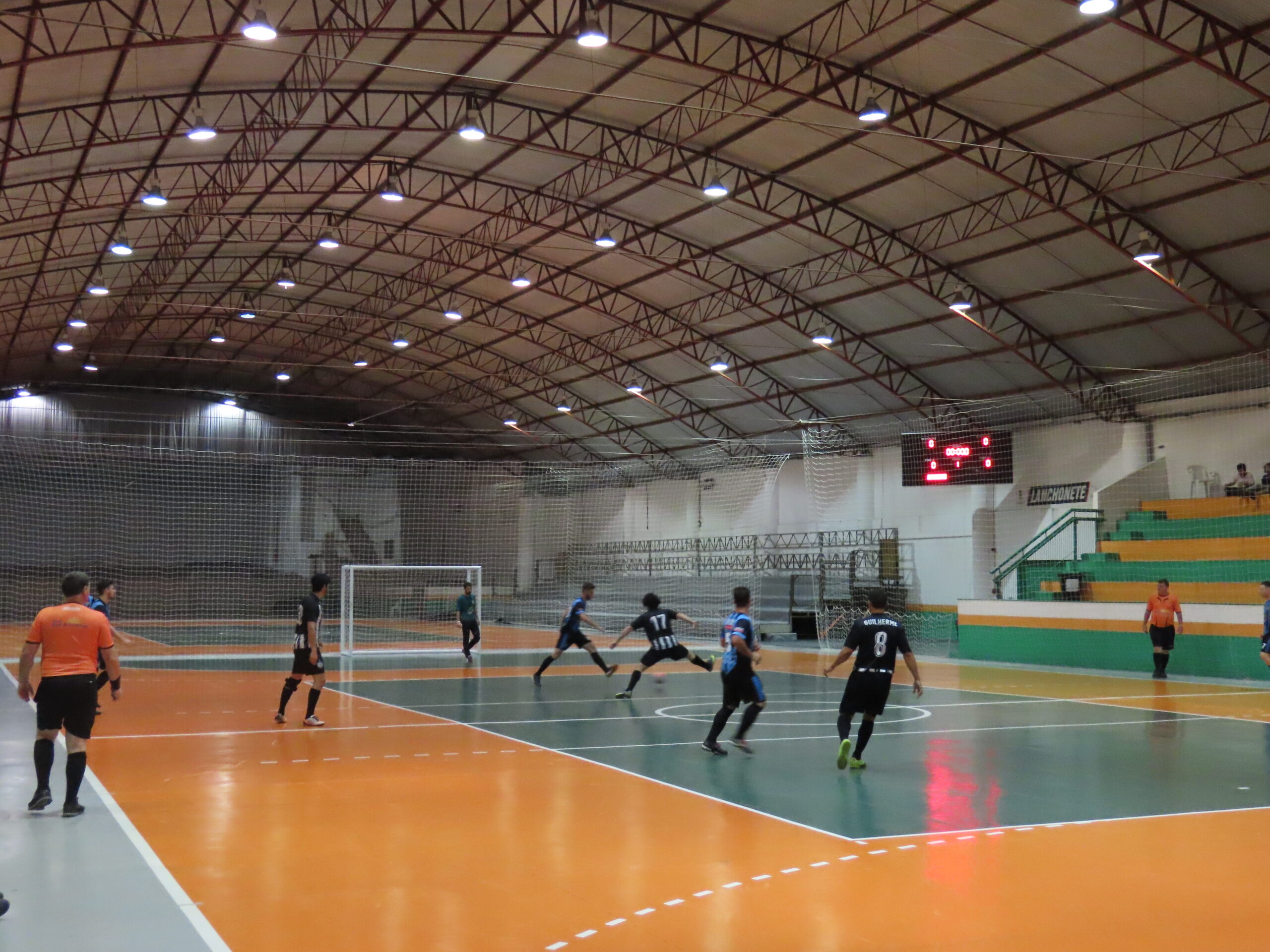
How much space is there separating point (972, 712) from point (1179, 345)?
20725 millimetres

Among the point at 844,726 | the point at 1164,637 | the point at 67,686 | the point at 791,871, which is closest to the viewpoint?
the point at 791,871

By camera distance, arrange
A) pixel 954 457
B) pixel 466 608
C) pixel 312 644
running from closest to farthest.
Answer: pixel 312 644
pixel 466 608
pixel 954 457

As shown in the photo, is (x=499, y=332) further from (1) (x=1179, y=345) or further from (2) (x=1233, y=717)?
(2) (x=1233, y=717)

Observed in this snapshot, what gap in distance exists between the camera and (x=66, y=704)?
9.67 m

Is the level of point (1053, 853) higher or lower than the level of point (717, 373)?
lower

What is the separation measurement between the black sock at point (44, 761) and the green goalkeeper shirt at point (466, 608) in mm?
17723

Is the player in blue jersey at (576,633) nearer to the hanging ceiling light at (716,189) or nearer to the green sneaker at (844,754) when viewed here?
the green sneaker at (844,754)

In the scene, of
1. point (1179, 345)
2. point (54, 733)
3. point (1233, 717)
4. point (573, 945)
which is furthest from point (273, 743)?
point (1179, 345)

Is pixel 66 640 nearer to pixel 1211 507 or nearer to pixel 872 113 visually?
pixel 872 113

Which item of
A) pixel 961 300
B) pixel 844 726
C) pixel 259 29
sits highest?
pixel 259 29

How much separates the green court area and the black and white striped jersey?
103cm

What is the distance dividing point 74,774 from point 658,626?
1079 cm

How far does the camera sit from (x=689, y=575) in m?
46.5

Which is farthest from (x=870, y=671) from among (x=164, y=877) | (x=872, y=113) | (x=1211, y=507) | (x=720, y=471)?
(x=720, y=471)
